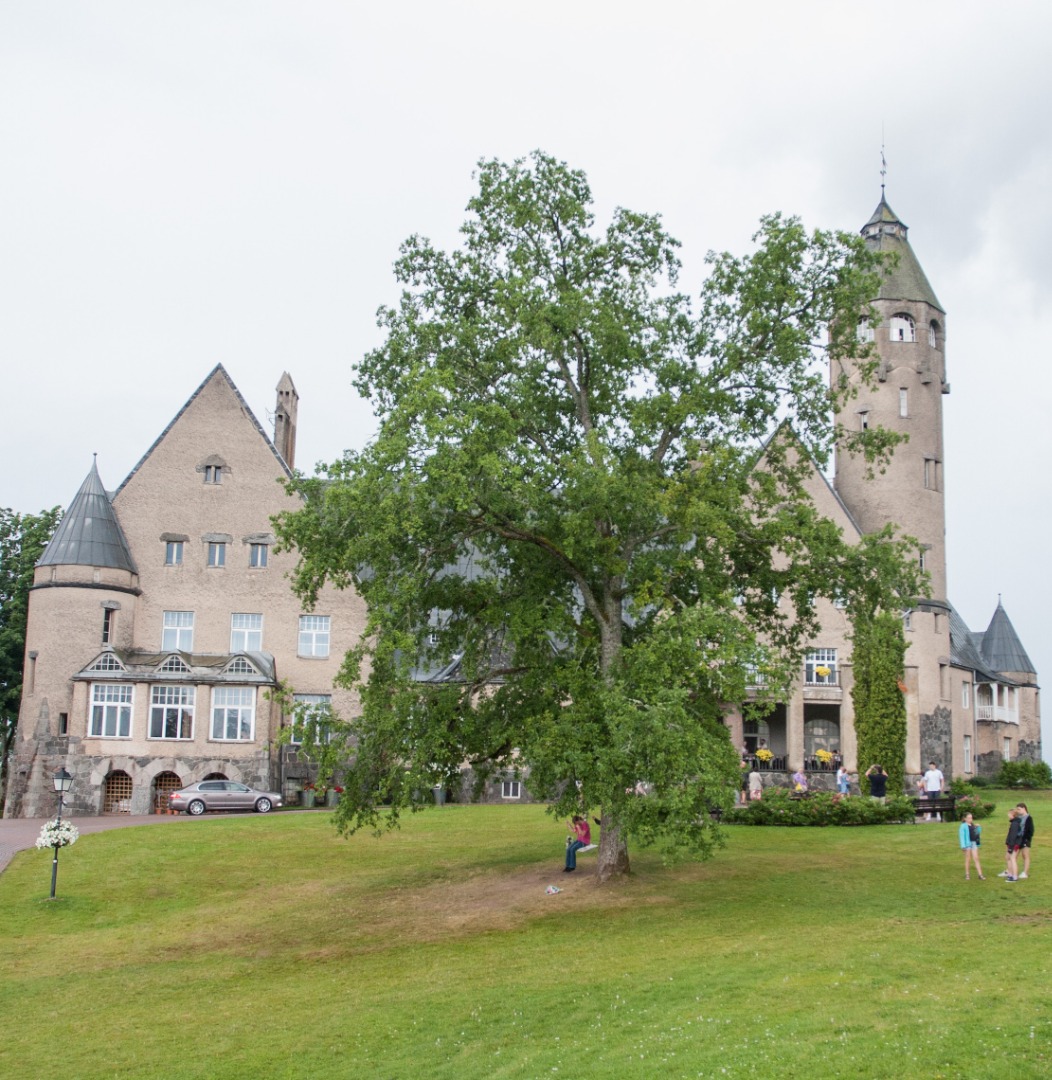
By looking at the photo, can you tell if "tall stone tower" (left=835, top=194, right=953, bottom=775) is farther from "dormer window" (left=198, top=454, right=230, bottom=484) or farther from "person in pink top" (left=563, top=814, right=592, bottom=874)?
"dormer window" (left=198, top=454, right=230, bottom=484)

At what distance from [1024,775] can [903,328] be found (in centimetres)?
2141

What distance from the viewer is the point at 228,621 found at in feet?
169

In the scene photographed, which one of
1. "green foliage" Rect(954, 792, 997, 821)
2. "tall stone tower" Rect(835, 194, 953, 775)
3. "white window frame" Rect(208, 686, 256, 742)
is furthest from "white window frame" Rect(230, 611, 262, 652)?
"green foliage" Rect(954, 792, 997, 821)

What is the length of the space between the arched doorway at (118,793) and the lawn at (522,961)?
14.0 m

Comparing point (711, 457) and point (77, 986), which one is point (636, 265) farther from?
point (77, 986)

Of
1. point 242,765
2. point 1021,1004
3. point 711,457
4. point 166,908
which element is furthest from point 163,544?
point 1021,1004

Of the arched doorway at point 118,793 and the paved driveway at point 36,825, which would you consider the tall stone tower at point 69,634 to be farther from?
the paved driveway at point 36,825

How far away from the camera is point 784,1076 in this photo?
13.0 meters

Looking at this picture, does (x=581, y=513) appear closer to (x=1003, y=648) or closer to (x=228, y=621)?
(x=228, y=621)

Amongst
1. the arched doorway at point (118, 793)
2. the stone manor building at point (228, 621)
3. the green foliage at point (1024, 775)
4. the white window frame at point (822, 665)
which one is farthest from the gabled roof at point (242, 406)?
the green foliage at point (1024, 775)

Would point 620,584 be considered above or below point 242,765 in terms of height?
above

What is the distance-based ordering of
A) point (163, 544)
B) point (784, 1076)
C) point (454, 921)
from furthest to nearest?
1. point (163, 544)
2. point (454, 921)
3. point (784, 1076)

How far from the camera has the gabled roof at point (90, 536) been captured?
49219mm

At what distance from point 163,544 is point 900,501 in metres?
31.8
